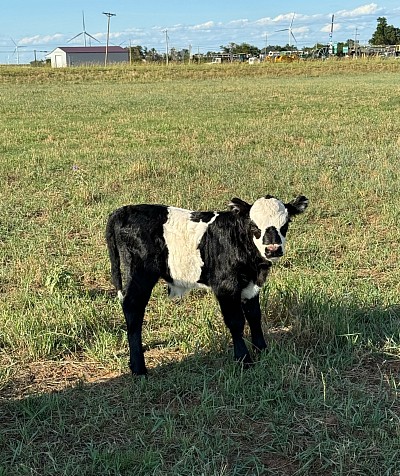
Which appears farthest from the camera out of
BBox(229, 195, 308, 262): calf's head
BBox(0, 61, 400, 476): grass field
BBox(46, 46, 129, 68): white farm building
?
BBox(46, 46, 129, 68): white farm building

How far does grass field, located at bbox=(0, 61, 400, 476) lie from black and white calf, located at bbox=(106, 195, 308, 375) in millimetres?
338

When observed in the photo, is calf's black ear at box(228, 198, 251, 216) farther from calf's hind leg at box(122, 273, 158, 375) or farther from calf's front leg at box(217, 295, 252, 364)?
calf's hind leg at box(122, 273, 158, 375)

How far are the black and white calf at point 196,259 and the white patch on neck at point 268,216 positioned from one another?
7cm

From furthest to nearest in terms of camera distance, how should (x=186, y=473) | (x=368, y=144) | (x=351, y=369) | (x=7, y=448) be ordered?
(x=368, y=144) < (x=351, y=369) < (x=7, y=448) < (x=186, y=473)

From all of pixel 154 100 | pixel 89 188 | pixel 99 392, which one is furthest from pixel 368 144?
pixel 154 100

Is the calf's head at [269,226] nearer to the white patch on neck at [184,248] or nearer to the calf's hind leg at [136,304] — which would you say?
the white patch on neck at [184,248]

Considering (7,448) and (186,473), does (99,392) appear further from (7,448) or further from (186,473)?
(186,473)

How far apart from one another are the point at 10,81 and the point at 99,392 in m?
39.4

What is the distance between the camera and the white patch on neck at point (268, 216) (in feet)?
11.7

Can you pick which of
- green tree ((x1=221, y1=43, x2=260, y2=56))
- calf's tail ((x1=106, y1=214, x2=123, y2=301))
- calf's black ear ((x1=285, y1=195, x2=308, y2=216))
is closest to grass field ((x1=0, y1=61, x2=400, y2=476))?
calf's tail ((x1=106, y1=214, x2=123, y2=301))

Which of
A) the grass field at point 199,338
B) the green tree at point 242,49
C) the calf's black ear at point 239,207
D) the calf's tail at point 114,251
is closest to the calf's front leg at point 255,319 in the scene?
the grass field at point 199,338

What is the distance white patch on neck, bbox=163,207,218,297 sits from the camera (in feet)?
12.6

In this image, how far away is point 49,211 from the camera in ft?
26.0

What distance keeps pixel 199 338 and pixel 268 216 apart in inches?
45.6
